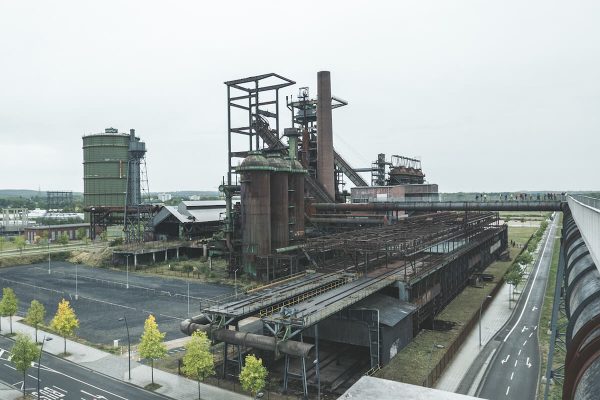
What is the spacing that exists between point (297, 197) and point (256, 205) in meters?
10.5

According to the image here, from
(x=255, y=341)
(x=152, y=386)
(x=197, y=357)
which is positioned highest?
(x=255, y=341)

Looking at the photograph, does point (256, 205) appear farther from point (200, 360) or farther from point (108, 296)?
point (200, 360)

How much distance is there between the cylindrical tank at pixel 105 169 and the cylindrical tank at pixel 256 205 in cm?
9131

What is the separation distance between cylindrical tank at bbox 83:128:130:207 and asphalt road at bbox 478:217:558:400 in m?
129

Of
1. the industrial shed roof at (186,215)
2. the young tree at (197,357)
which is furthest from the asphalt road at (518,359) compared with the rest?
the industrial shed roof at (186,215)

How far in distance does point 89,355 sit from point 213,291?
85.9ft

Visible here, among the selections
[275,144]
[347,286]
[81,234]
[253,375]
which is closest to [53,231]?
[81,234]

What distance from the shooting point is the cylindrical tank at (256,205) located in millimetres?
66688

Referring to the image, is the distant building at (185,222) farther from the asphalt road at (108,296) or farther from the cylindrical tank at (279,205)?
the cylindrical tank at (279,205)

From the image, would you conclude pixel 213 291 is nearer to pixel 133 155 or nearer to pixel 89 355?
pixel 89 355

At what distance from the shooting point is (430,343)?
41781 millimetres

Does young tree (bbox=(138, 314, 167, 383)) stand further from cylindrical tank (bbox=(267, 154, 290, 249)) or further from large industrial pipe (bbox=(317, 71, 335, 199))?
large industrial pipe (bbox=(317, 71, 335, 199))

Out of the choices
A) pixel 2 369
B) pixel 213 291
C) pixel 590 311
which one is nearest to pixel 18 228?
pixel 213 291

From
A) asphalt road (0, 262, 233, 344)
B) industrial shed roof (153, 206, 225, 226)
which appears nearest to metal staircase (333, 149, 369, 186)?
industrial shed roof (153, 206, 225, 226)
